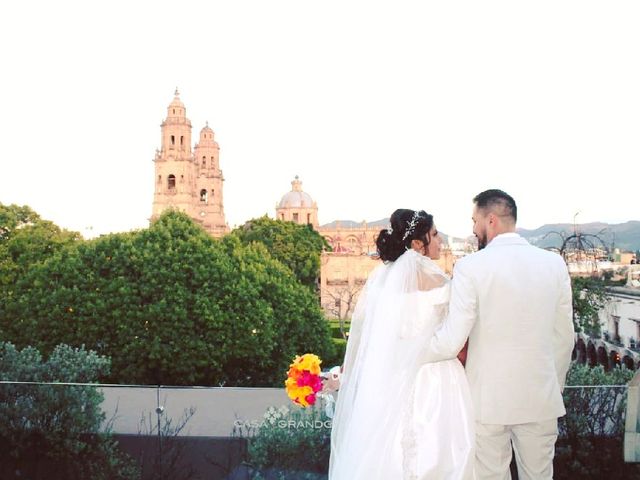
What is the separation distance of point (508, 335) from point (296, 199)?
93058 mm

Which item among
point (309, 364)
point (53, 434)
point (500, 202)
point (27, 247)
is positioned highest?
point (27, 247)

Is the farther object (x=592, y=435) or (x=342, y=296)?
(x=342, y=296)

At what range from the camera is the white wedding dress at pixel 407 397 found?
4.16 m

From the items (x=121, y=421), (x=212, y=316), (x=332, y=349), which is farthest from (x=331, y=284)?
(x=121, y=421)

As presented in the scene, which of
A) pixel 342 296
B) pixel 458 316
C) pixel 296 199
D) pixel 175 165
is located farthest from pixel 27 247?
pixel 296 199

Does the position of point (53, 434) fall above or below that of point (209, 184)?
below

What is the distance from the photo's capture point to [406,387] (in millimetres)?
4289

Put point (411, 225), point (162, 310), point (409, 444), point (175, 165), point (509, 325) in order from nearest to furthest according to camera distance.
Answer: point (509, 325) < point (409, 444) < point (411, 225) < point (162, 310) < point (175, 165)

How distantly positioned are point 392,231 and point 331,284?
57.0m

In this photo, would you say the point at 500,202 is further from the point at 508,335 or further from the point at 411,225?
the point at 508,335

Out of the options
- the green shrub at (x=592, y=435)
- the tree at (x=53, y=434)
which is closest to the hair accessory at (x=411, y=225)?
the green shrub at (x=592, y=435)

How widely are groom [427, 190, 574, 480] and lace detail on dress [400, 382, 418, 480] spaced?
352 millimetres

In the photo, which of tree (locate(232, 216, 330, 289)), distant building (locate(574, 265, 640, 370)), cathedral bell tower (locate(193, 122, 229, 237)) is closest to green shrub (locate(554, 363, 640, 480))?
distant building (locate(574, 265, 640, 370))

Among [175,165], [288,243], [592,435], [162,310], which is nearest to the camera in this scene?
[592,435]
